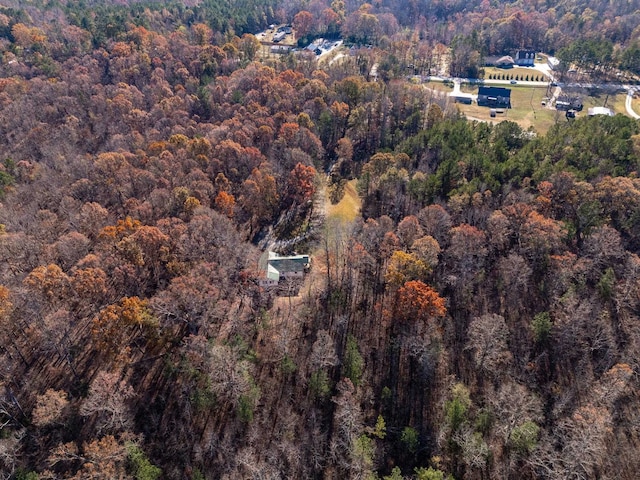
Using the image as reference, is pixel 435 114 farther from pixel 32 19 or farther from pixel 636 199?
pixel 32 19

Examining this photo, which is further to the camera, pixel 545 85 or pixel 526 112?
pixel 545 85

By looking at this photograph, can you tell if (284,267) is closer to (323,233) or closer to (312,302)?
(312,302)

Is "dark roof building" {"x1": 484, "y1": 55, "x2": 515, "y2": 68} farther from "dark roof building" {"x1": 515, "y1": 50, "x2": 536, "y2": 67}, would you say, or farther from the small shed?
the small shed

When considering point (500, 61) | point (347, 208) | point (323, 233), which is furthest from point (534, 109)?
point (323, 233)

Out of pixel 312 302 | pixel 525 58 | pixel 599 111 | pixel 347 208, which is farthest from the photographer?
pixel 525 58

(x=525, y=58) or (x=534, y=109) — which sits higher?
(x=525, y=58)

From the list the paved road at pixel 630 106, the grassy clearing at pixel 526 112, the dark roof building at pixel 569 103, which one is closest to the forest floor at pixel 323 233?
the grassy clearing at pixel 526 112

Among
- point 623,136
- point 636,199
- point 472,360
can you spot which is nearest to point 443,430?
point 472,360
